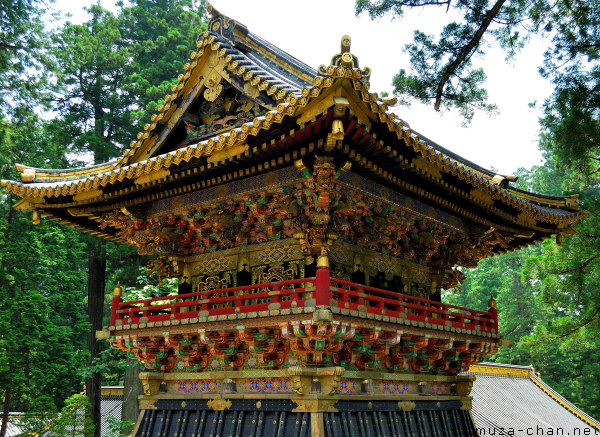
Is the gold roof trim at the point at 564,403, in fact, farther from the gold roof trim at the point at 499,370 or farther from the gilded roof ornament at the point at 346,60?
the gilded roof ornament at the point at 346,60

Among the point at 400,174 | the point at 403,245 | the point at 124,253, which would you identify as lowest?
the point at 403,245

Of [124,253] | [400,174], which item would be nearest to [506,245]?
[400,174]

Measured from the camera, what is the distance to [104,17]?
2659cm

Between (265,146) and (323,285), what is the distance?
2.11m

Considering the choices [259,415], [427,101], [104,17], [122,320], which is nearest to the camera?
[259,415]

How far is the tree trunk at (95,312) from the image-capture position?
2091 centimetres

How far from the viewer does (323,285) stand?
7844mm

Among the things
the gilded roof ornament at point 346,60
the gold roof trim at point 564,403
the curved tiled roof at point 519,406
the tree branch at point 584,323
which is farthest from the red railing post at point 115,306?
the gold roof trim at point 564,403

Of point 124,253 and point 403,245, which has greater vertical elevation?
point 124,253

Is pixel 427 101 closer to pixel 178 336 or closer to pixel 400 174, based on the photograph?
pixel 400 174

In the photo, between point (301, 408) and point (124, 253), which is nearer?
point (301, 408)

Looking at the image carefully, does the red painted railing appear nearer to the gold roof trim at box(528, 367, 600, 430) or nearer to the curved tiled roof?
the curved tiled roof

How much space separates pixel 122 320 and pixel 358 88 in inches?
251

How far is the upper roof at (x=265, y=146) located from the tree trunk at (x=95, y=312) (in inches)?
408
